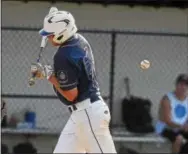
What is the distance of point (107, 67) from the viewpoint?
10.8 meters

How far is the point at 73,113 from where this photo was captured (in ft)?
24.7

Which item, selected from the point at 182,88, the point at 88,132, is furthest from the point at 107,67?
the point at 88,132

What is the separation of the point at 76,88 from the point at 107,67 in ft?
11.1

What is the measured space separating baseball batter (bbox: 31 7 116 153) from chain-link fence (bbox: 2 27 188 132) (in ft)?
9.55

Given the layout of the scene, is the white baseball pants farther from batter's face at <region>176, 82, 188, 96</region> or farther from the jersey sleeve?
batter's face at <region>176, 82, 188, 96</region>

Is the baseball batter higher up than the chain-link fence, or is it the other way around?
the baseball batter

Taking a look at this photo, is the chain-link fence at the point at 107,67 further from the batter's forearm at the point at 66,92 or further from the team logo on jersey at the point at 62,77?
the team logo on jersey at the point at 62,77

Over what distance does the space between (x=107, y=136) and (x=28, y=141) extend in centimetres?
292

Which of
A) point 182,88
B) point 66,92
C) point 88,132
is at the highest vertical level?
point 66,92

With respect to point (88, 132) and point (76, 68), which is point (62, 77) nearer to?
point (76, 68)

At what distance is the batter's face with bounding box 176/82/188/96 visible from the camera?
32.6ft

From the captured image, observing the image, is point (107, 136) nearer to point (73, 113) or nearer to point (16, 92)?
point (73, 113)

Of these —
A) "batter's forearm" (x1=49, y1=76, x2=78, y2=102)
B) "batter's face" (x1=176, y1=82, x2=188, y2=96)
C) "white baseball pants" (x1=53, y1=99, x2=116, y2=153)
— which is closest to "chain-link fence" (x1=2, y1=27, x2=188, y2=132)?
"batter's face" (x1=176, y1=82, x2=188, y2=96)

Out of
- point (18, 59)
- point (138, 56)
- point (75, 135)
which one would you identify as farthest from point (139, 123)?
point (75, 135)
